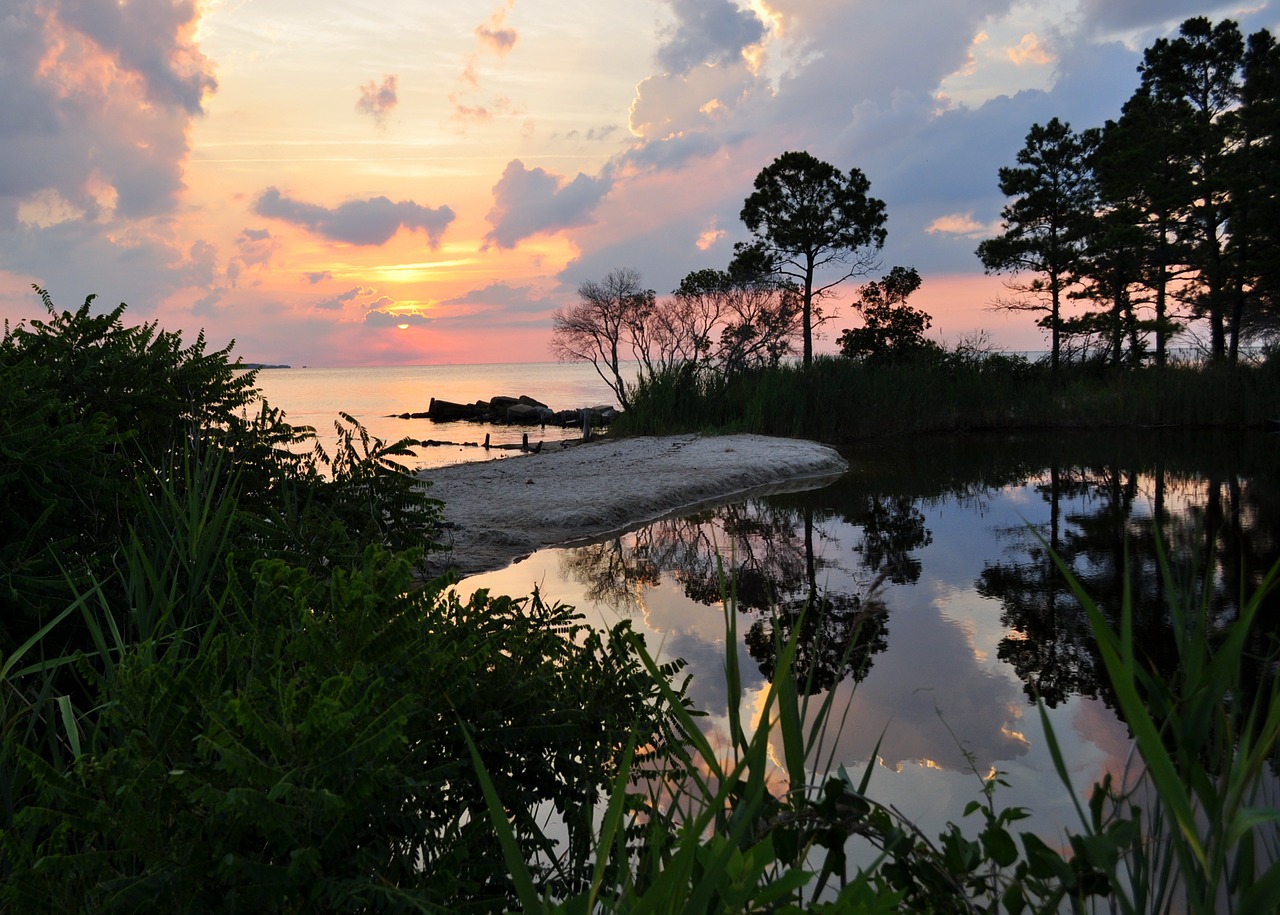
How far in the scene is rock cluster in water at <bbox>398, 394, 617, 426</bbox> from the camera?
3319 centimetres

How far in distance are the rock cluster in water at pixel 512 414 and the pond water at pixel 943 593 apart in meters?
20.6

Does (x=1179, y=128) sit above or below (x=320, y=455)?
above

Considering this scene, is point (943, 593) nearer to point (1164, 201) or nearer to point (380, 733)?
point (380, 733)

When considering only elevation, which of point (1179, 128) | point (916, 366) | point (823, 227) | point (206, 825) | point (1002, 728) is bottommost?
point (1002, 728)

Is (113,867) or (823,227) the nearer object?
(113,867)

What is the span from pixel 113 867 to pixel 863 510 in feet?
30.7

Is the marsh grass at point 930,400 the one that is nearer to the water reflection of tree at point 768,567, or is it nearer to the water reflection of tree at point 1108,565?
the water reflection of tree at point 1108,565

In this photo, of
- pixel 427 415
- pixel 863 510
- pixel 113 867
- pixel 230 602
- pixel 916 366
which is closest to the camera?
pixel 113 867

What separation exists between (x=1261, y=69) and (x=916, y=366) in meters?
15.4

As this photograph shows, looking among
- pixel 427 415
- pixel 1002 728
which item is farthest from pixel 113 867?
pixel 427 415

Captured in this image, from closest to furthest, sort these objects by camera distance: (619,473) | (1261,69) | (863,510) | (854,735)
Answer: (854,735) < (863,510) < (619,473) < (1261,69)

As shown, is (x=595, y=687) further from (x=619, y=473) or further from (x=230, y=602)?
(x=619, y=473)

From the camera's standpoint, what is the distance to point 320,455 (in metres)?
3.92

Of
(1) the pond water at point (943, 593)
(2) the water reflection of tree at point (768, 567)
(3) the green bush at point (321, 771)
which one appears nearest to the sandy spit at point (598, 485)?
(1) the pond water at point (943, 593)
